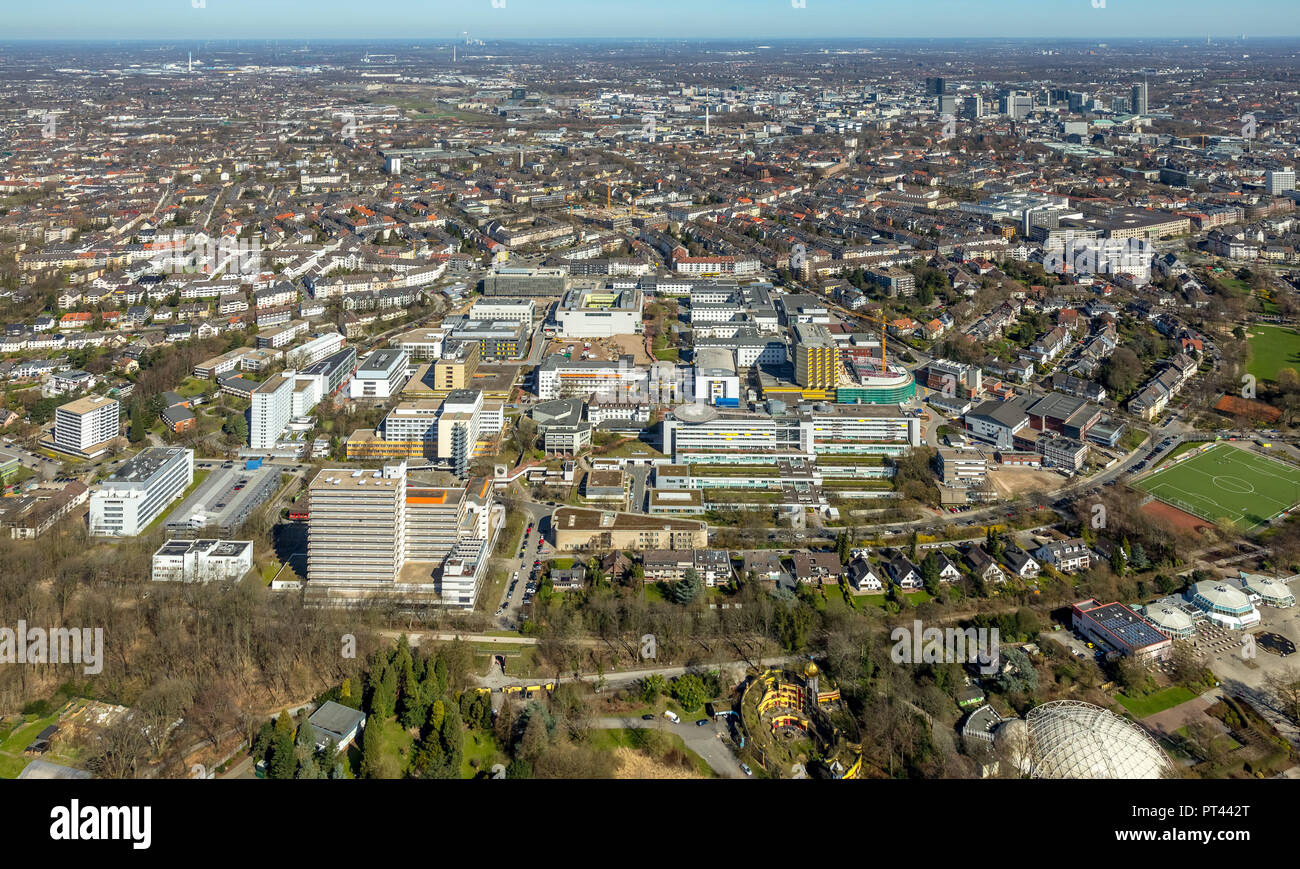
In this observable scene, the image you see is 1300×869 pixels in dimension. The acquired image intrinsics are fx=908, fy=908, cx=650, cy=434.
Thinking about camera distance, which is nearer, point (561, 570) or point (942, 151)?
point (561, 570)

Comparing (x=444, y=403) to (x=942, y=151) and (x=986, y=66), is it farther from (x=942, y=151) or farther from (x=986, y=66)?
(x=986, y=66)

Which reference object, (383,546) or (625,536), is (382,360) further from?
(625,536)

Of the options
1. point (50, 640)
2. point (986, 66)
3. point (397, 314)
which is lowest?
point (50, 640)

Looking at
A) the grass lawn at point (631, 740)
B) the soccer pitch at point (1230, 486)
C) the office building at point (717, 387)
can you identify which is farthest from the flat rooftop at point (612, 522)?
the soccer pitch at point (1230, 486)

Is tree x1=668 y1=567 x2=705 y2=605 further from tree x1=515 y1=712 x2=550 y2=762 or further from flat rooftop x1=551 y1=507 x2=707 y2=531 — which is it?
tree x1=515 y1=712 x2=550 y2=762

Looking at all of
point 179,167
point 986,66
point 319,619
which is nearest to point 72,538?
point 319,619

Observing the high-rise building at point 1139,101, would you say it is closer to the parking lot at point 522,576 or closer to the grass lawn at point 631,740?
the parking lot at point 522,576


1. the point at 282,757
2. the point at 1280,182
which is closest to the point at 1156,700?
the point at 282,757
